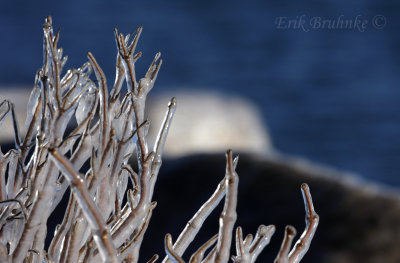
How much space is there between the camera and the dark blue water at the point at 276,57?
362 centimetres

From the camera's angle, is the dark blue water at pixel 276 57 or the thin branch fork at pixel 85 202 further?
the dark blue water at pixel 276 57

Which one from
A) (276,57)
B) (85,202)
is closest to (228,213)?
(85,202)

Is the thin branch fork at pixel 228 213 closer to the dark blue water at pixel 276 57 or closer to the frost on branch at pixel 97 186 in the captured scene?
the frost on branch at pixel 97 186

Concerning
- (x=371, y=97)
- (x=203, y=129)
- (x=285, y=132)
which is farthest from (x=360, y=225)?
(x=371, y=97)

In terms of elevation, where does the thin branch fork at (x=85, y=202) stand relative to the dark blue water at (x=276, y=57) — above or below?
above

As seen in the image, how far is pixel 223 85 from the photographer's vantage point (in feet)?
13.1

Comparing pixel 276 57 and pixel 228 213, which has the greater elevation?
pixel 228 213

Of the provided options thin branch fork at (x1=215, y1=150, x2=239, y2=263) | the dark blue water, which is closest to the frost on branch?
thin branch fork at (x1=215, y1=150, x2=239, y2=263)

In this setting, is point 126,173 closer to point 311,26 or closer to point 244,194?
point 244,194

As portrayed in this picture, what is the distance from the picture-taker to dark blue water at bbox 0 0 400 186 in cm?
362

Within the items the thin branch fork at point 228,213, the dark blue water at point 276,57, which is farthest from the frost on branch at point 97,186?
the dark blue water at point 276,57

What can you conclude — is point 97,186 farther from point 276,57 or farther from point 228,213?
point 276,57

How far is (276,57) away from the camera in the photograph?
4.30m

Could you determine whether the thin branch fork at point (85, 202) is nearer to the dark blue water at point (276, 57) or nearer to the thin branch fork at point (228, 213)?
the thin branch fork at point (228, 213)
